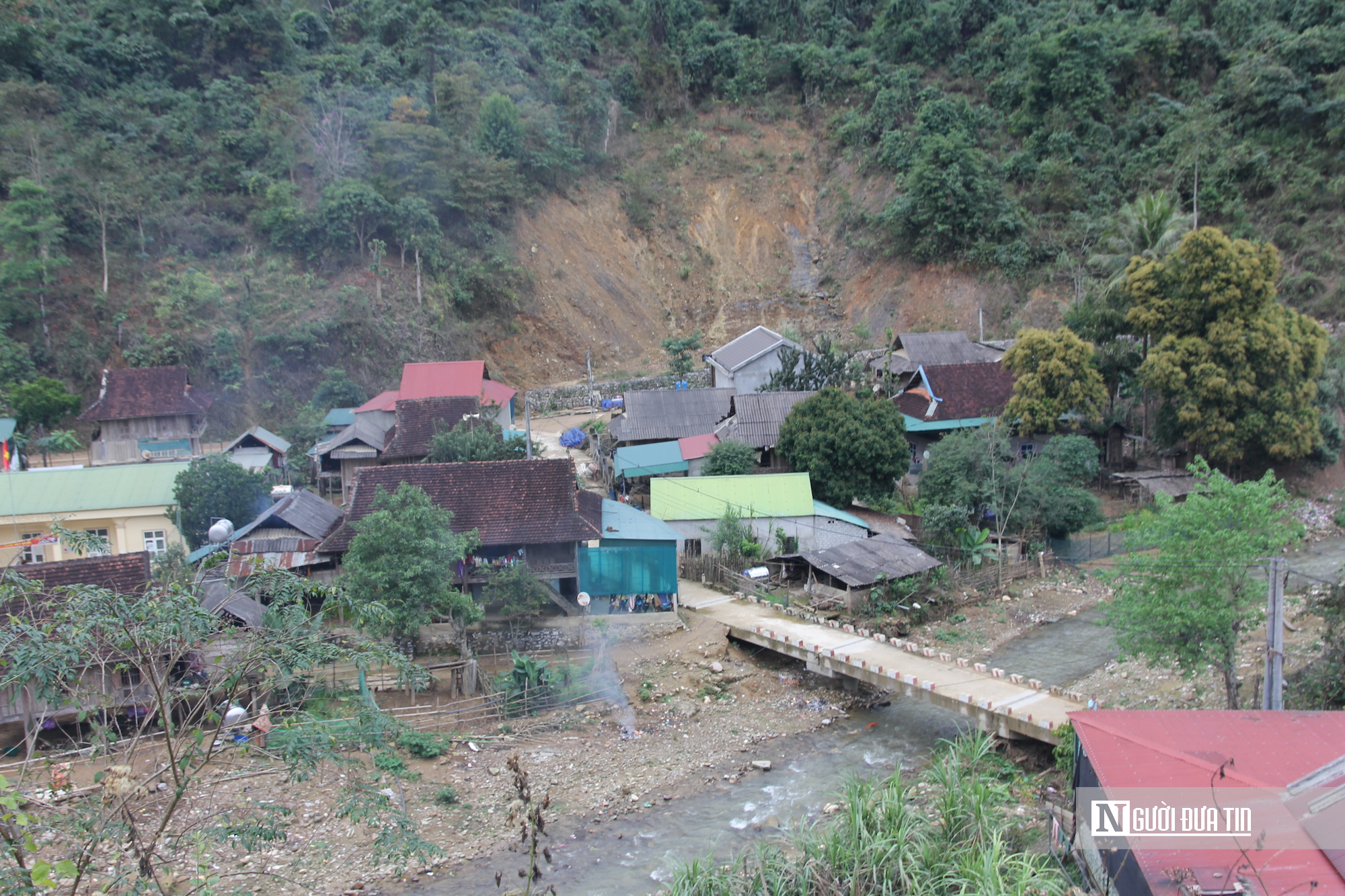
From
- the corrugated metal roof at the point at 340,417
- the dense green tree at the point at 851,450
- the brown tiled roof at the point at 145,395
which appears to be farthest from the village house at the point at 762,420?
the brown tiled roof at the point at 145,395

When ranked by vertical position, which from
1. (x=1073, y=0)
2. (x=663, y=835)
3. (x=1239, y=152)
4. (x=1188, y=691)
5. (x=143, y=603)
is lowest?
(x=663, y=835)

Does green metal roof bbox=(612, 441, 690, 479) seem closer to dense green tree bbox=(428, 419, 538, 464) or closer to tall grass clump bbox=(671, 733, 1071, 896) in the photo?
dense green tree bbox=(428, 419, 538, 464)

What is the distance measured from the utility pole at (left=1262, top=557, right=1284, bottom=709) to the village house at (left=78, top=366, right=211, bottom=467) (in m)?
28.6

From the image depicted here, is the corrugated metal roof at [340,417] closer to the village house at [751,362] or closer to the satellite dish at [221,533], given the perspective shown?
the satellite dish at [221,533]

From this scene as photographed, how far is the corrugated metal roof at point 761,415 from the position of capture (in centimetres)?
2773

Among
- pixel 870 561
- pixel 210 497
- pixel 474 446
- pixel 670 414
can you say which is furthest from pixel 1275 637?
pixel 210 497

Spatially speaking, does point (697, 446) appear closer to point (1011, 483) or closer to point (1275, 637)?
point (1011, 483)

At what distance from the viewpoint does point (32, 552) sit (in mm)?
20672

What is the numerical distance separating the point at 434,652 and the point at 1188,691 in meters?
14.2

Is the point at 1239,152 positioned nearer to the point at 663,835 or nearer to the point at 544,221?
the point at 544,221

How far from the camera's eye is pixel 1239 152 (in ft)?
120

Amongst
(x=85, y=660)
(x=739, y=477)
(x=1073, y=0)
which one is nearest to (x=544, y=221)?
(x=739, y=477)

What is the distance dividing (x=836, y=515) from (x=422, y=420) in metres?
13.5

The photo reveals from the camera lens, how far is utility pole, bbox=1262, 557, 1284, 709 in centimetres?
1135
